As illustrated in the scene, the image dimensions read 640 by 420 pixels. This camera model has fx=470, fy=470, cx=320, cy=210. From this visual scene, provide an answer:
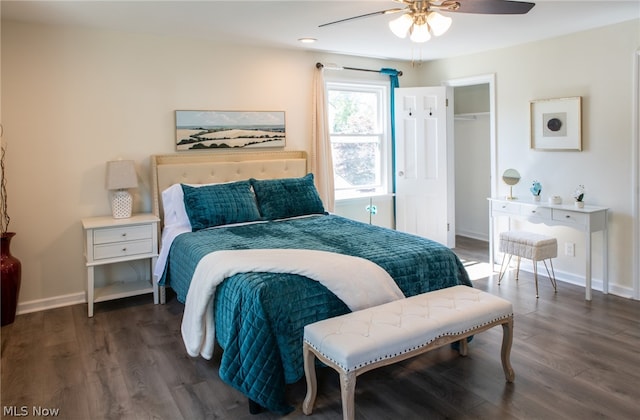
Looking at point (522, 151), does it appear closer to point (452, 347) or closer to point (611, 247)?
point (611, 247)

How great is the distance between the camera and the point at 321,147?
5223mm

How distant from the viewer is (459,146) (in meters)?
6.78

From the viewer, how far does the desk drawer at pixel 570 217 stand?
4.00m

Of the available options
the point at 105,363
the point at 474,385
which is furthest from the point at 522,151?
the point at 105,363

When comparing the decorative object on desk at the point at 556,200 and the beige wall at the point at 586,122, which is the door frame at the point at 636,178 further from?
the decorative object on desk at the point at 556,200

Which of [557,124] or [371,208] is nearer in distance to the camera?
[557,124]

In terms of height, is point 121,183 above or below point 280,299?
above

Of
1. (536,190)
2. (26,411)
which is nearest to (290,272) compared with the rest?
(26,411)

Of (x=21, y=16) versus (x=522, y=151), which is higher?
(x=21, y=16)

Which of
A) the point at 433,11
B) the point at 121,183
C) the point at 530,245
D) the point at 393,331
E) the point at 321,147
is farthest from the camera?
the point at 321,147

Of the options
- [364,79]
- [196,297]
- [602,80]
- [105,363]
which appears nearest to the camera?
[196,297]

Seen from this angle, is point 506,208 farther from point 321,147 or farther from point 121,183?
point 121,183

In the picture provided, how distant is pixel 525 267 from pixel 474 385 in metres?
2.77

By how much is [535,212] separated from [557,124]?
893mm
